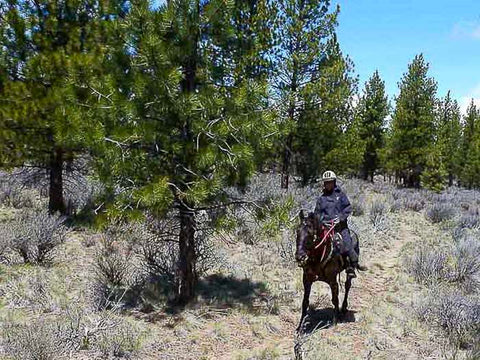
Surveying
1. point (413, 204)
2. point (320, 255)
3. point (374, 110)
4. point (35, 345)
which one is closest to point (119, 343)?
point (35, 345)

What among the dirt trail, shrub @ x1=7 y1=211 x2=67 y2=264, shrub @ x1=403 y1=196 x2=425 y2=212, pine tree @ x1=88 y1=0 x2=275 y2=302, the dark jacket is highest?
pine tree @ x1=88 y1=0 x2=275 y2=302

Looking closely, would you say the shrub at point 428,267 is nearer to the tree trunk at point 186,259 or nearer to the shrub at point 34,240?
the tree trunk at point 186,259

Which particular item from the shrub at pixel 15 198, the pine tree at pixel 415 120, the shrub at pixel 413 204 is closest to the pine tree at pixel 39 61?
the shrub at pixel 15 198

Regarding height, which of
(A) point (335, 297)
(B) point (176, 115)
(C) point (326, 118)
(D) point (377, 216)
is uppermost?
(C) point (326, 118)

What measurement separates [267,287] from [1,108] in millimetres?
7310

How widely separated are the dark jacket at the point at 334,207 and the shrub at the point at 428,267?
3.17m

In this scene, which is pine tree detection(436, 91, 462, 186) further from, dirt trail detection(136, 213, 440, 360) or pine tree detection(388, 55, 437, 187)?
dirt trail detection(136, 213, 440, 360)

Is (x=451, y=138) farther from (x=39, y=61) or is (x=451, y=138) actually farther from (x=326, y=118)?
(x=39, y=61)

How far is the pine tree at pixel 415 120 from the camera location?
2828 cm

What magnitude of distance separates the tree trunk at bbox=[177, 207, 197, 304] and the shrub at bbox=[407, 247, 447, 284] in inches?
184

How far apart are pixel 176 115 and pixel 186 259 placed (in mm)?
2393

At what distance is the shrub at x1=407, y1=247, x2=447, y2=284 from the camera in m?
8.74

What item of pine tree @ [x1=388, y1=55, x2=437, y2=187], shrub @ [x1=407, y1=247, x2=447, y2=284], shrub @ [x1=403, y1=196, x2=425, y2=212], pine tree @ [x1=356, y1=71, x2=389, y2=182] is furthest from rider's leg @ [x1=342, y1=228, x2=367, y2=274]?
pine tree @ [x1=356, y1=71, x2=389, y2=182]

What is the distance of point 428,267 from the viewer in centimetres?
888
